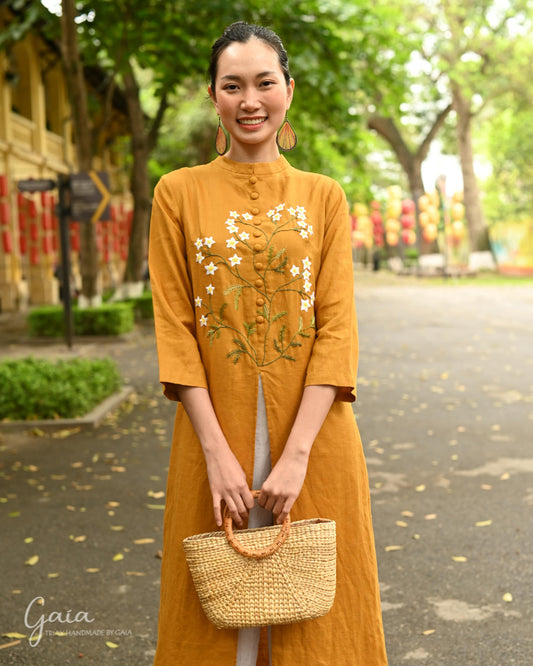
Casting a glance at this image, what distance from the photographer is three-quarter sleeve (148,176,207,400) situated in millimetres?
2061

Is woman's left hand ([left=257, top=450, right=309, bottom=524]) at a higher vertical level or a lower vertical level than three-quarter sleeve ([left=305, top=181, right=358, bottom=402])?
lower

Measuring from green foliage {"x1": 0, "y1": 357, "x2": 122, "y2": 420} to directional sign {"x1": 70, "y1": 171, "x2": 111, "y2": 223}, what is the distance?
4724mm

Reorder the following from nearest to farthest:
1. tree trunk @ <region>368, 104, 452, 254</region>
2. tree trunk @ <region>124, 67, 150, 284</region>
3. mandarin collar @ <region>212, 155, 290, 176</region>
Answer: mandarin collar @ <region>212, 155, 290, 176</region>
tree trunk @ <region>124, 67, 150, 284</region>
tree trunk @ <region>368, 104, 452, 254</region>

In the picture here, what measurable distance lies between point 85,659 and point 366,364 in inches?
347

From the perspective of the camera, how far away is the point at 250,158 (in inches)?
84.4

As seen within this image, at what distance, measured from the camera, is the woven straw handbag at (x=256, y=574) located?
74.5 inches

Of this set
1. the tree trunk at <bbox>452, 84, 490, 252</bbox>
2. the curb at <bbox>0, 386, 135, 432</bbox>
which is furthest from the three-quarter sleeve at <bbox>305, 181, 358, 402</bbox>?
the tree trunk at <bbox>452, 84, 490, 252</bbox>

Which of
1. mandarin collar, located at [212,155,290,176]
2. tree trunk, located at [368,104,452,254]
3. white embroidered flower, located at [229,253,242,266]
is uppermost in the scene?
tree trunk, located at [368,104,452,254]

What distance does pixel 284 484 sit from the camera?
6.40 feet

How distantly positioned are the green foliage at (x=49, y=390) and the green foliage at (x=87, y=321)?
19.8 ft

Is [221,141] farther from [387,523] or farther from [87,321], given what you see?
[87,321]

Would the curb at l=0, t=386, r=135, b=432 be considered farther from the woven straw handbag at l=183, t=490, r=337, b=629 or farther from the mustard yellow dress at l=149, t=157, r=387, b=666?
the woven straw handbag at l=183, t=490, r=337, b=629

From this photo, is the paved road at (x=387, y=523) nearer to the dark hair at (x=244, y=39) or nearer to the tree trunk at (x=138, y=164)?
the dark hair at (x=244, y=39)

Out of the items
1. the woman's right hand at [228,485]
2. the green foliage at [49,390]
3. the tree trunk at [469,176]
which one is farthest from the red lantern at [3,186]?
the tree trunk at [469,176]
